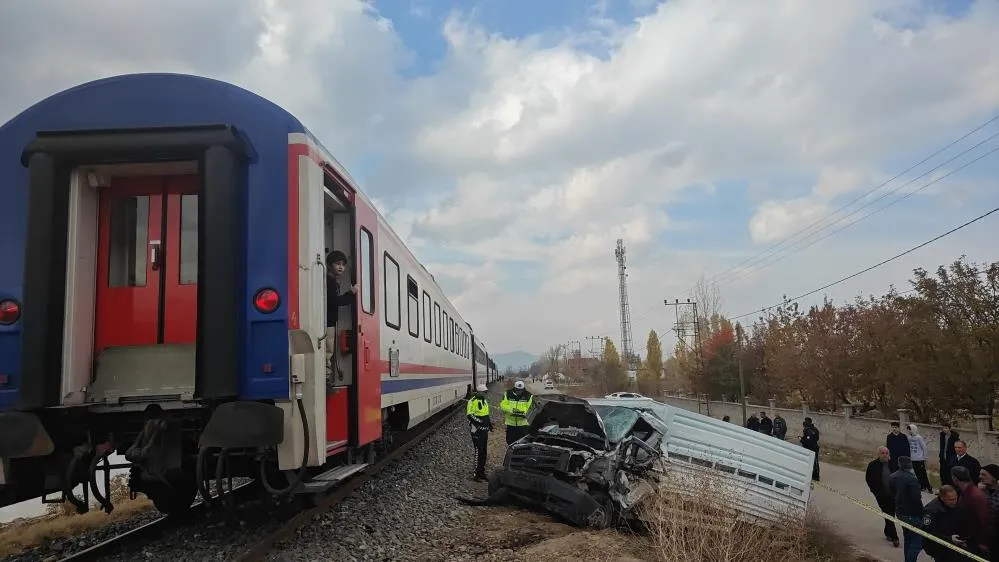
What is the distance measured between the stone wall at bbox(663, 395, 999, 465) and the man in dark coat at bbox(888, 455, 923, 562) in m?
10.2

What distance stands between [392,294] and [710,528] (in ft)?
15.5

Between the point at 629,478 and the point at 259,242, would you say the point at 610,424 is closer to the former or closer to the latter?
the point at 629,478

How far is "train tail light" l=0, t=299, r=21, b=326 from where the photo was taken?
482 centimetres

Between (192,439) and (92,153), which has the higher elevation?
(92,153)

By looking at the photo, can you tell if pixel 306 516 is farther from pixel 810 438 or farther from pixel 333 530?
pixel 810 438

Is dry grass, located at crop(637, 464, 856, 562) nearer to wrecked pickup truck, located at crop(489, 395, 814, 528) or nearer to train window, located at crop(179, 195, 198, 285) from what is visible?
wrecked pickup truck, located at crop(489, 395, 814, 528)

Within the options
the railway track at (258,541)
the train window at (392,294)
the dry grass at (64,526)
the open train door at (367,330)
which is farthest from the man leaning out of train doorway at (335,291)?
the dry grass at (64,526)

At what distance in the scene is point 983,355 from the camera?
18.0 meters

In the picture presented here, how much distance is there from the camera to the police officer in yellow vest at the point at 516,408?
11625mm

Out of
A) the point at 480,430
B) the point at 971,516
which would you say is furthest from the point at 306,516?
the point at 971,516

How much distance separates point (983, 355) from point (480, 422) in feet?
47.8

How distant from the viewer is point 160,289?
5531 mm

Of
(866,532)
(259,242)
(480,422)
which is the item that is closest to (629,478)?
(480,422)

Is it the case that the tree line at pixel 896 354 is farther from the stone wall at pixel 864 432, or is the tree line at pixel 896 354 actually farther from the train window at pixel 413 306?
the train window at pixel 413 306
